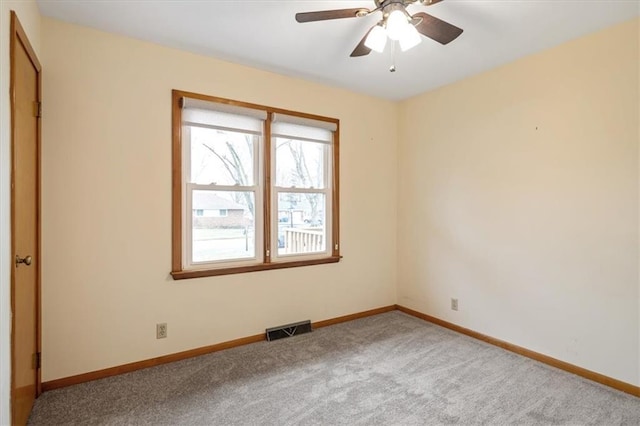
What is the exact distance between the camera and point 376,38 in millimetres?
1982

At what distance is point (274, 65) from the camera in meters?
3.03

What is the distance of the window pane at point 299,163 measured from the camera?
11.0ft

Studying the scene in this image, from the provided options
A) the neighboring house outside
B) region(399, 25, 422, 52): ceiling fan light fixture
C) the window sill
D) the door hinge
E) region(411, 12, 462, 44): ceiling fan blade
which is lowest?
the door hinge

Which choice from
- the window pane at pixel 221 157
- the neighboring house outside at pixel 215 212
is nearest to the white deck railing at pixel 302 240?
the neighboring house outside at pixel 215 212

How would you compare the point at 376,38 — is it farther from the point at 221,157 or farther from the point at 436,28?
the point at 221,157

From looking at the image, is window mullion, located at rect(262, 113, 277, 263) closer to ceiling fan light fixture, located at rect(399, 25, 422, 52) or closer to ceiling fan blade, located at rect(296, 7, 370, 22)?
ceiling fan blade, located at rect(296, 7, 370, 22)

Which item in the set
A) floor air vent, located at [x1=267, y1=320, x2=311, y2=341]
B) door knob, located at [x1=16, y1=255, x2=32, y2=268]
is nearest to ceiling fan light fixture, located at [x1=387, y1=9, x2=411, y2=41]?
door knob, located at [x1=16, y1=255, x2=32, y2=268]

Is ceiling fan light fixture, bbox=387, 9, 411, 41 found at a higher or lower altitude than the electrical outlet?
higher

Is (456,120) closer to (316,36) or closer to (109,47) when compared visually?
(316,36)

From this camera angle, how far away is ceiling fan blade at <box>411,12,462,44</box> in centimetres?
185

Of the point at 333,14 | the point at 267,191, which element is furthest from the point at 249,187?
the point at 333,14

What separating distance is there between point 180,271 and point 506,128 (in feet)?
10.2

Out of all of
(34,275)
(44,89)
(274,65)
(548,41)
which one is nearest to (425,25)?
(548,41)

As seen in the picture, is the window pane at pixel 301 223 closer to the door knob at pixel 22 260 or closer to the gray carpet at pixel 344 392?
the gray carpet at pixel 344 392
